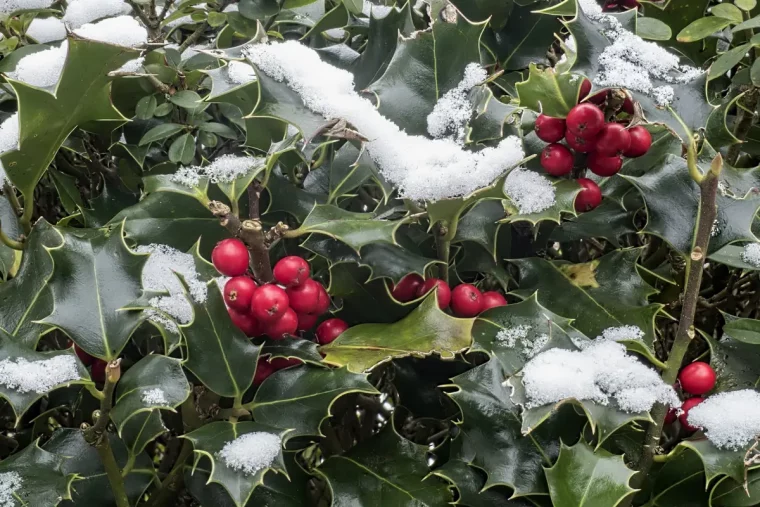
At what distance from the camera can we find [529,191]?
1105 millimetres

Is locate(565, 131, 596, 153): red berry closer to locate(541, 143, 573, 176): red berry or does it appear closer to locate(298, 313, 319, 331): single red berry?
locate(541, 143, 573, 176): red berry

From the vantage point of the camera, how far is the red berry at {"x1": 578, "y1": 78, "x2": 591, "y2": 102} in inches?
43.8

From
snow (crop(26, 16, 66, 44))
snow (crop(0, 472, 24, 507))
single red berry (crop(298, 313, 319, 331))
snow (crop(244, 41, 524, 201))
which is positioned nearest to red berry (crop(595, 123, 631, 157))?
snow (crop(244, 41, 524, 201))

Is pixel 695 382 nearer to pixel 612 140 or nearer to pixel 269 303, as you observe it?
pixel 612 140

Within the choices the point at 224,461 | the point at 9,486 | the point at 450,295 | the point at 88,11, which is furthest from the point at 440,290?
the point at 88,11

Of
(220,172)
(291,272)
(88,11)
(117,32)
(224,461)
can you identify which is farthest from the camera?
(88,11)

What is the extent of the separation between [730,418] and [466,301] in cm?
38

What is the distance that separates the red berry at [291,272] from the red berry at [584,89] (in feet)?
1.59

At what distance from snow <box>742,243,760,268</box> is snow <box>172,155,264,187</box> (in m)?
0.72

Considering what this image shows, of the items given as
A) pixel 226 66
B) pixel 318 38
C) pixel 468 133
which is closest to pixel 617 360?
pixel 468 133

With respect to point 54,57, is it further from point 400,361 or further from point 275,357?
point 400,361

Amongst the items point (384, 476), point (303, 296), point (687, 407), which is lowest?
A: point (384, 476)

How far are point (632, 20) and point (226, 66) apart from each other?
630 mm

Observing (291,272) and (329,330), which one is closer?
(291,272)
